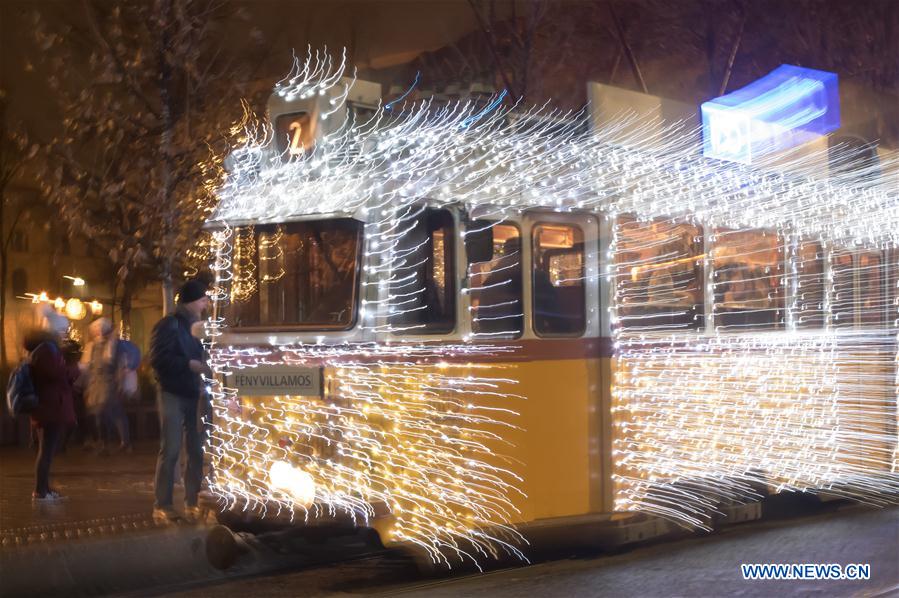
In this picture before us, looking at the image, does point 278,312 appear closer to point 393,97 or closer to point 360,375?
point 360,375

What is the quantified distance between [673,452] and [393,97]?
3.51m

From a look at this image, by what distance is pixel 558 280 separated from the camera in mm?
7617

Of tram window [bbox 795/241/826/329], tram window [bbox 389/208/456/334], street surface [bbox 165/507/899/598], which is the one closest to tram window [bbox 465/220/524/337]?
tram window [bbox 389/208/456/334]

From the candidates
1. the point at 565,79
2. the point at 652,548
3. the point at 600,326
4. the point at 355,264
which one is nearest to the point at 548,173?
the point at 600,326

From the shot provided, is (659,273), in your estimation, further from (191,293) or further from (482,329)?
(191,293)

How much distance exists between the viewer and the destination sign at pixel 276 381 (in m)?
6.97

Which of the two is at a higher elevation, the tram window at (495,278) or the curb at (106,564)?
the tram window at (495,278)

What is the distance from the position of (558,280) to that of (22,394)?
5393mm

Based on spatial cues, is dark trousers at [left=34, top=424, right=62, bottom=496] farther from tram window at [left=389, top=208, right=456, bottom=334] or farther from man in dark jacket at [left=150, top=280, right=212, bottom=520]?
tram window at [left=389, top=208, right=456, bottom=334]

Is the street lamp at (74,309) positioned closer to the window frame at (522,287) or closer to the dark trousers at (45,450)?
the dark trousers at (45,450)

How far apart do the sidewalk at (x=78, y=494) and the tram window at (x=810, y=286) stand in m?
6.05

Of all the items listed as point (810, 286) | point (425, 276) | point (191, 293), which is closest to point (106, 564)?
point (191, 293)

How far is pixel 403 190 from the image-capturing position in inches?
275

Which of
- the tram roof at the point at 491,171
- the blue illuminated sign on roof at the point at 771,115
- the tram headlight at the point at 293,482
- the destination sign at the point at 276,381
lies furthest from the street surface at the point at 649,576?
the blue illuminated sign on roof at the point at 771,115
